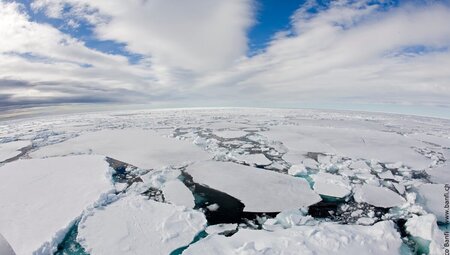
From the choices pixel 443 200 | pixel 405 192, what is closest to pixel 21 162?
pixel 405 192

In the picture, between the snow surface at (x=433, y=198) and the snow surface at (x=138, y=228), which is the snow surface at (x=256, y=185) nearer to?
the snow surface at (x=138, y=228)

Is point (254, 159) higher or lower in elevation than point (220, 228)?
higher

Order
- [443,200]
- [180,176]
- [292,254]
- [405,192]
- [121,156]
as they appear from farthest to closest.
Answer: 1. [121,156]
2. [180,176]
3. [405,192]
4. [443,200]
5. [292,254]

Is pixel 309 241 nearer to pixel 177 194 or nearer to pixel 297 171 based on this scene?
pixel 177 194

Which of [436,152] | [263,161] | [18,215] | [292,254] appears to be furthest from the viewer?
[436,152]

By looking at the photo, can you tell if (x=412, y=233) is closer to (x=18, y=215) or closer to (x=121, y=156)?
(x=18, y=215)

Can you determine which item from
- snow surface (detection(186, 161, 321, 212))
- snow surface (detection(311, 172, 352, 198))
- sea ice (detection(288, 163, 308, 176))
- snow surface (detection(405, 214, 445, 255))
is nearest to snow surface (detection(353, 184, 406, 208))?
snow surface (detection(311, 172, 352, 198))

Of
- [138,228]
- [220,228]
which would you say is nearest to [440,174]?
[220,228]

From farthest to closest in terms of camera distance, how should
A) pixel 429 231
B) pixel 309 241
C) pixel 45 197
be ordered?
pixel 45 197 < pixel 429 231 < pixel 309 241
